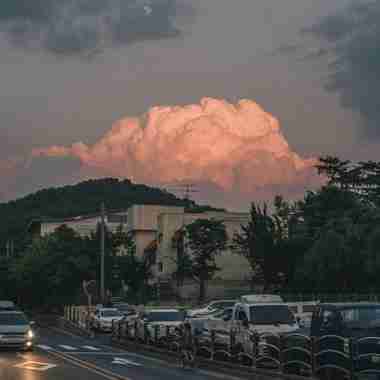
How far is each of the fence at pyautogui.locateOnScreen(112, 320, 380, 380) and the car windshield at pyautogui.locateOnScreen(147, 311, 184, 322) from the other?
539 centimetres

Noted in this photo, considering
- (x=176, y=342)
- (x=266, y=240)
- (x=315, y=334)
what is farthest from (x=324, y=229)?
(x=315, y=334)

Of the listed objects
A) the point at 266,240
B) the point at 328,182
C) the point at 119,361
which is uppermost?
the point at 328,182

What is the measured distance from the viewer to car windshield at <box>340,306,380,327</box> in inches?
835

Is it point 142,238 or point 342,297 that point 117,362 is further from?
point 142,238

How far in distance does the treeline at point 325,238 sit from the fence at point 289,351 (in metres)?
32.8

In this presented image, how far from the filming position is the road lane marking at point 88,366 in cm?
2548

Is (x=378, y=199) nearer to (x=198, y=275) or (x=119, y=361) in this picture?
(x=198, y=275)

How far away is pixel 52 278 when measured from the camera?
3182 inches

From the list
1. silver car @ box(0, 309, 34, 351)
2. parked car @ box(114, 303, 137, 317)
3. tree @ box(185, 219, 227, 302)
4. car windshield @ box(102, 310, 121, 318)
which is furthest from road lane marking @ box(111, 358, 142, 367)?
tree @ box(185, 219, 227, 302)

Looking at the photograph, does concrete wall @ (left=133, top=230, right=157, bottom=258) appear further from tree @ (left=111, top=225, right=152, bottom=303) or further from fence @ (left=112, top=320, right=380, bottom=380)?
fence @ (left=112, top=320, right=380, bottom=380)

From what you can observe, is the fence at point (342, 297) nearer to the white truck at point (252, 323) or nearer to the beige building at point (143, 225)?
the white truck at point (252, 323)

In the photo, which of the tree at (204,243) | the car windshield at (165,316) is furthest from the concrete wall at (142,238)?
the car windshield at (165,316)

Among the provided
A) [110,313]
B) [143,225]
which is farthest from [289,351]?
[143,225]

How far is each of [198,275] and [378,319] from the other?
6550cm
